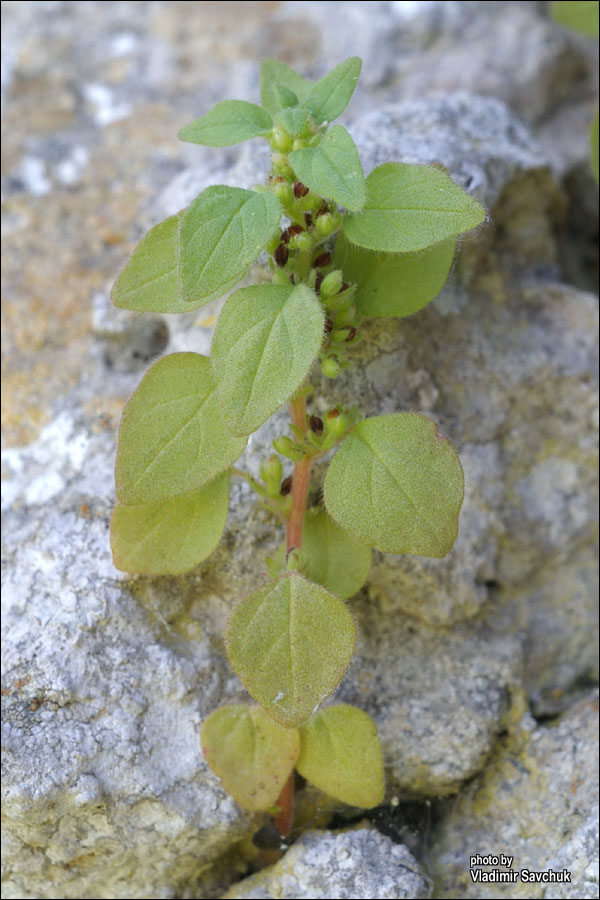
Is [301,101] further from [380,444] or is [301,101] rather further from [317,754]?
[317,754]

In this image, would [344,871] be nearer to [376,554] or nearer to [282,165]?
[376,554]

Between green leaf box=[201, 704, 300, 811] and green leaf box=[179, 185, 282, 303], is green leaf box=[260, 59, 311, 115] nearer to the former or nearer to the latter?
green leaf box=[179, 185, 282, 303]

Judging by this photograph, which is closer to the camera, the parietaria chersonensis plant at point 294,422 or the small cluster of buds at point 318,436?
the parietaria chersonensis plant at point 294,422

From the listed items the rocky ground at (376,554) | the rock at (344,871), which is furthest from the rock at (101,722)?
the rock at (344,871)

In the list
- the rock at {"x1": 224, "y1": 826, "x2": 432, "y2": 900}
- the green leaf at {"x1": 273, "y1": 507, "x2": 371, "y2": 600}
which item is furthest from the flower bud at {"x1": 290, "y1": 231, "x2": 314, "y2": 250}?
the rock at {"x1": 224, "y1": 826, "x2": 432, "y2": 900}

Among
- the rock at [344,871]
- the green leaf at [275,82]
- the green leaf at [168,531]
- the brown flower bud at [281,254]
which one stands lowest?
the rock at [344,871]

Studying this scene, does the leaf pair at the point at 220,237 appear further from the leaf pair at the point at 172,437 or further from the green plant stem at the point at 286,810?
the green plant stem at the point at 286,810

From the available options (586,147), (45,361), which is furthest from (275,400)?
(586,147)
